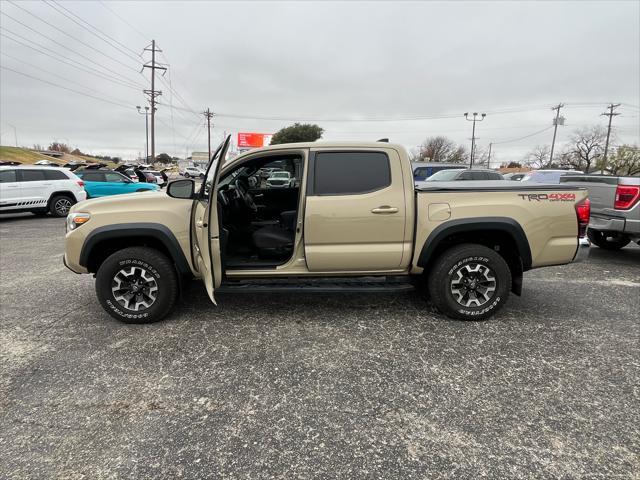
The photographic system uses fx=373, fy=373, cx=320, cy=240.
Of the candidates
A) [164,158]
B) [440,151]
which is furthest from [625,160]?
[164,158]

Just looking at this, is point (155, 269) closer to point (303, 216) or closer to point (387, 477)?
point (303, 216)

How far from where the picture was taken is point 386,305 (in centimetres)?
425

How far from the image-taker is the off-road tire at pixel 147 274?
3.59 m

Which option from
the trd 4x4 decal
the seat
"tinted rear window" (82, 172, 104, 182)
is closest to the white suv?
"tinted rear window" (82, 172, 104, 182)

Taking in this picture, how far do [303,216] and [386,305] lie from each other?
150 centimetres

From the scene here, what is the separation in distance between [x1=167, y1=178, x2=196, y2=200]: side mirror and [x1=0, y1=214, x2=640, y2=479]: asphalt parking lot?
1.28 meters

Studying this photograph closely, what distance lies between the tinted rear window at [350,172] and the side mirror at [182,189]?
47.3 inches

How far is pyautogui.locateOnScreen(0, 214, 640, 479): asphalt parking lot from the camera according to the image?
6.86ft

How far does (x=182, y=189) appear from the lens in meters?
3.66

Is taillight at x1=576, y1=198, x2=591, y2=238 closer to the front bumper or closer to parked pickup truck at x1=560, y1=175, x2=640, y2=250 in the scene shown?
the front bumper

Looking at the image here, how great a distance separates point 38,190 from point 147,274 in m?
11.0

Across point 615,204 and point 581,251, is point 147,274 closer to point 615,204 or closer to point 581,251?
point 581,251

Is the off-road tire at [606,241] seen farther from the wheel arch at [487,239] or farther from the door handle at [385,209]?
the door handle at [385,209]

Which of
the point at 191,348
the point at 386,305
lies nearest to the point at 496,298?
the point at 386,305
